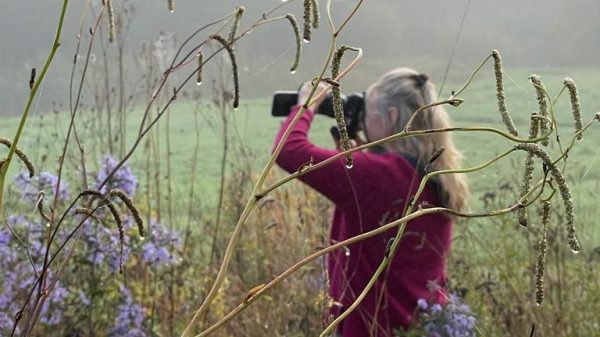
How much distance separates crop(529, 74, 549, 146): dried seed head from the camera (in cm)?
58

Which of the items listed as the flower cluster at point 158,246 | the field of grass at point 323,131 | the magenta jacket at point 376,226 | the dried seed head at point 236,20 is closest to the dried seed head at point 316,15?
the dried seed head at point 236,20

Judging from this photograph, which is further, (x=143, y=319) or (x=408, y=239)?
(x=143, y=319)

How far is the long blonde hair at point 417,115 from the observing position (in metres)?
2.13

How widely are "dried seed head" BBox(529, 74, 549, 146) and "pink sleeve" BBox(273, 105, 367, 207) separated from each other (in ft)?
4.67

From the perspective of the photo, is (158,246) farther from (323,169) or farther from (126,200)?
(126,200)

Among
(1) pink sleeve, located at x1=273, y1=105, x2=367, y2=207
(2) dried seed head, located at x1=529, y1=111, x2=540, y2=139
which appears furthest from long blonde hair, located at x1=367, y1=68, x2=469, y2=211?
(2) dried seed head, located at x1=529, y1=111, x2=540, y2=139

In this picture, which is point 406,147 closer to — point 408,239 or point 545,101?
point 408,239

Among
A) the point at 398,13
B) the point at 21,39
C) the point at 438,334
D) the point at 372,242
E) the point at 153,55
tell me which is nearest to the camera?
the point at 438,334

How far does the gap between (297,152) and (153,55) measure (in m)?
1.29

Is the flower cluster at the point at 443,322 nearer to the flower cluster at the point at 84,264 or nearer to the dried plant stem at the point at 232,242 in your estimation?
the flower cluster at the point at 84,264

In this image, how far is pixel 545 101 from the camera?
1.98 feet

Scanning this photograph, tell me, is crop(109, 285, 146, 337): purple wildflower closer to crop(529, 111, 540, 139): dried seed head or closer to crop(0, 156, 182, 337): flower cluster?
crop(0, 156, 182, 337): flower cluster

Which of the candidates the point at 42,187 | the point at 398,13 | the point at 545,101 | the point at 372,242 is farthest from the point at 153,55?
the point at 398,13

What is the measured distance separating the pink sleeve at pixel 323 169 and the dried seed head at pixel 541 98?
4.67 feet
